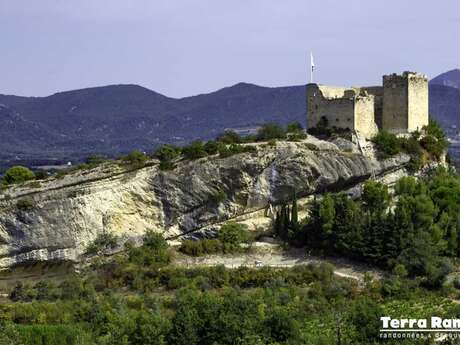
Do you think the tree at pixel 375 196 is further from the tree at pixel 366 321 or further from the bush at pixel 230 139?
the tree at pixel 366 321

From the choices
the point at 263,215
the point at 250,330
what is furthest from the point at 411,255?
the point at 250,330

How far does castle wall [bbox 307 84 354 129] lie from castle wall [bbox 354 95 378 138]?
0.97 feet

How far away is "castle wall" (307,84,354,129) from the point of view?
50.4 meters

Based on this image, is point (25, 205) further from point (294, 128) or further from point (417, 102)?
point (417, 102)

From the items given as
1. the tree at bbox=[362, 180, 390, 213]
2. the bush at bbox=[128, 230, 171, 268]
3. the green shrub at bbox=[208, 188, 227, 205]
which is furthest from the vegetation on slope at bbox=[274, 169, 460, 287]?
the bush at bbox=[128, 230, 171, 268]

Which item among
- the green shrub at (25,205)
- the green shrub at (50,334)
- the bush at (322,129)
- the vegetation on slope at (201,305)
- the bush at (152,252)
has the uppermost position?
the bush at (322,129)

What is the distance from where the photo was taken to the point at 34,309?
3894 cm

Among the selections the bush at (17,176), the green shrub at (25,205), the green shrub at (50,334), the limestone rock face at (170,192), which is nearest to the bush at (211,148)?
the limestone rock face at (170,192)

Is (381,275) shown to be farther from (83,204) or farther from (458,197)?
(83,204)

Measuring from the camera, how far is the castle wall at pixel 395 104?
50.9 metres

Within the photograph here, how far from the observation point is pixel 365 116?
166ft

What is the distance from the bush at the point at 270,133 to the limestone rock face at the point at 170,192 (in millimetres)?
2592

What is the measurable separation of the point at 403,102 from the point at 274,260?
1250 centimetres

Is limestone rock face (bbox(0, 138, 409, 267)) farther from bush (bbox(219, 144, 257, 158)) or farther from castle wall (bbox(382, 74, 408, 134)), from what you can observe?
castle wall (bbox(382, 74, 408, 134))
